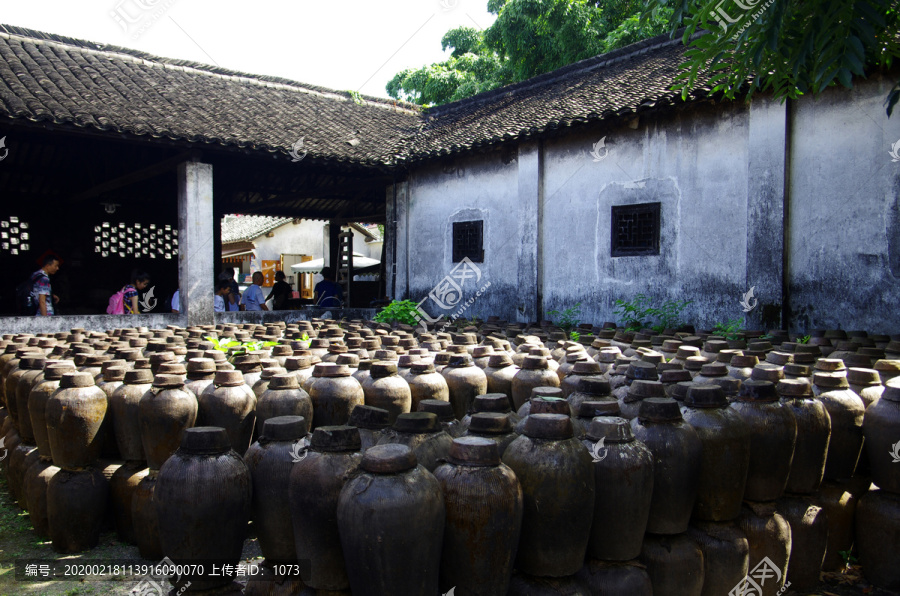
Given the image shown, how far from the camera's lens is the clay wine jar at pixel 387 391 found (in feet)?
10.5

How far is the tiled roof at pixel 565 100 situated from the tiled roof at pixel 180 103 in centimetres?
117

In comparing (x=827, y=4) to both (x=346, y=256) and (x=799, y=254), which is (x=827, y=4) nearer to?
(x=799, y=254)

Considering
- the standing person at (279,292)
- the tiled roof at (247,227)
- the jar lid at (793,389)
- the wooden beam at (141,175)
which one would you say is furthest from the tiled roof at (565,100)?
the tiled roof at (247,227)

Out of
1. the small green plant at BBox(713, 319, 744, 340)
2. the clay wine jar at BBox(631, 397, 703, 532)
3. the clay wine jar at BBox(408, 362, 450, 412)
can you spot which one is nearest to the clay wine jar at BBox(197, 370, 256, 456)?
the clay wine jar at BBox(408, 362, 450, 412)

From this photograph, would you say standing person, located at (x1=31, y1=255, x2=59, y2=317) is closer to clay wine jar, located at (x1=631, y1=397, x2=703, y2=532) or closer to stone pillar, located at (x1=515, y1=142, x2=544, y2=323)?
stone pillar, located at (x1=515, y1=142, x2=544, y2=323)

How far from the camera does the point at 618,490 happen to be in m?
2.21

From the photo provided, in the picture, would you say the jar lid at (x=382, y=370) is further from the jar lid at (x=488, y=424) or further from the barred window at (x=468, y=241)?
the barred window at (x=468, y=241)

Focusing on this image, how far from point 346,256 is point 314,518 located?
515 inches

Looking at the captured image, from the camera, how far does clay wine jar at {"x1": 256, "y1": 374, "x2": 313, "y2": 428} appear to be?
9.98 feet

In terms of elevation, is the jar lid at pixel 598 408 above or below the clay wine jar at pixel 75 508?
above

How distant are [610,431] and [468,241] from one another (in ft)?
27.8

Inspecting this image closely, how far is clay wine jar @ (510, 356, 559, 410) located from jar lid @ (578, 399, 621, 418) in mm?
738

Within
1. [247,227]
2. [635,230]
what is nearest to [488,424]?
[635,230]

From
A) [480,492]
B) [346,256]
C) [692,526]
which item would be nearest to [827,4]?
A: [692,526]
